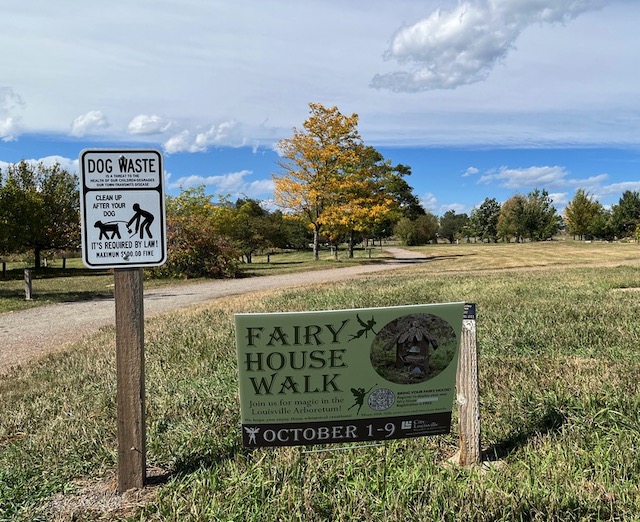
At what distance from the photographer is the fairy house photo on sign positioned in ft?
9.25

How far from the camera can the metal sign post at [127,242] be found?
2.74m

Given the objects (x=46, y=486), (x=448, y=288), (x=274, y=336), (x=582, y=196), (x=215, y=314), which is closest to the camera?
(x=274, y=336)

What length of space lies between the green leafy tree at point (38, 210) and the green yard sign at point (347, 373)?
2490cm

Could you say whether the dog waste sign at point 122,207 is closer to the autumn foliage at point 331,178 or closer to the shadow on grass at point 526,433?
the shadow on grass at point 526,433

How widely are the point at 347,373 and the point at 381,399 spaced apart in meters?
0.26

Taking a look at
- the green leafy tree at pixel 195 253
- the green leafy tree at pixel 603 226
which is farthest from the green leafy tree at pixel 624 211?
the green leafy tree at pixel 195 253

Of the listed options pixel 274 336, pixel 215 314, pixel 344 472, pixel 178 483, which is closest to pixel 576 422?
pixel 344 472

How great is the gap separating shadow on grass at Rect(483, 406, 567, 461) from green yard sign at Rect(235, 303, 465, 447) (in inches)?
18.4

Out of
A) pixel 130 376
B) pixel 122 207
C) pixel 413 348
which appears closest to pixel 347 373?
pixel 413 348

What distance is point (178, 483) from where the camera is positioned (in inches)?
114

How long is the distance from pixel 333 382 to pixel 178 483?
3.47ft

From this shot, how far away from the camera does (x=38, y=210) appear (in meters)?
28.4

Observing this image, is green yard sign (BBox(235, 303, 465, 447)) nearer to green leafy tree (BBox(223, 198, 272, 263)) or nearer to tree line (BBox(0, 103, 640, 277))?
tree line (BBox(0, 103, 640, 277))

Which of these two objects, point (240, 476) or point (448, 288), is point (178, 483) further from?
point (448, 288)
